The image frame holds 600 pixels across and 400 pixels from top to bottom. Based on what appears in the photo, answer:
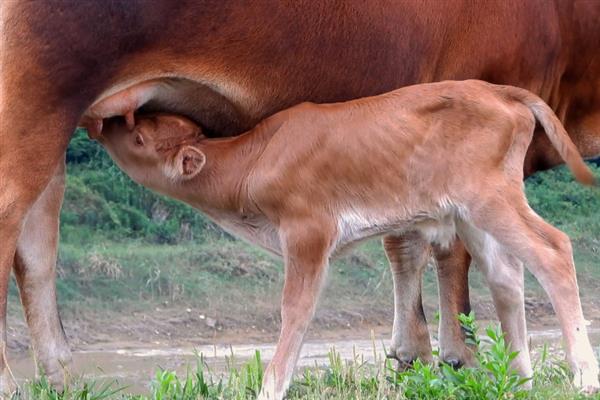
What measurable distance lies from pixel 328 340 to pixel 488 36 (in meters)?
5.42

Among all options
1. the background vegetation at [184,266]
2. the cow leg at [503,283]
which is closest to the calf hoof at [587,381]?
the cow leg at [503,283]

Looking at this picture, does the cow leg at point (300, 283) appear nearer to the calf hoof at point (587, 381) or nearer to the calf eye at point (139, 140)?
the calf eye at point (139, 140)

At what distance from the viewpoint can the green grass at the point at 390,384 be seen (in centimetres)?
536

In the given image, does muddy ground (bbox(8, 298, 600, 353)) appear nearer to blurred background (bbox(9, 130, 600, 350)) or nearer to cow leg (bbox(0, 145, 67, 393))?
blurred background (bbox(9, 130, 600, 350))

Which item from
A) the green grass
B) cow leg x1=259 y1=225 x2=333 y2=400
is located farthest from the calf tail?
cow leg x1=259 y1=225 x2=333 y2=400

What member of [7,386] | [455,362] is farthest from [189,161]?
[455,362]

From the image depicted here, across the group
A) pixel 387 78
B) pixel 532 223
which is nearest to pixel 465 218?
pixel 532 223

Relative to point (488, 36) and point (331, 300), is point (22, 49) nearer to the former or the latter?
point (488, 36)

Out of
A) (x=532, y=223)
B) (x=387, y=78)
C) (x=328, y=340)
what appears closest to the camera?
(x=532, y=223)

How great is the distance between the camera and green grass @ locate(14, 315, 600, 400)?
536cm

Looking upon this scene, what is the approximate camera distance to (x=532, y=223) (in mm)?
5766

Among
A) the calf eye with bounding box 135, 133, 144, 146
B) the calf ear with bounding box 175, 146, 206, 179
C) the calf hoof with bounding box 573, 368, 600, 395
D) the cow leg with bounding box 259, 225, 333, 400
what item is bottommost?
the calf hoof with bounding box 573, 368, 600, 395

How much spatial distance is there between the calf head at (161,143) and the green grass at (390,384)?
33.4 inches

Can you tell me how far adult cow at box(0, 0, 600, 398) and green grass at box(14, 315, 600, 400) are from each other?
14.8 inches
